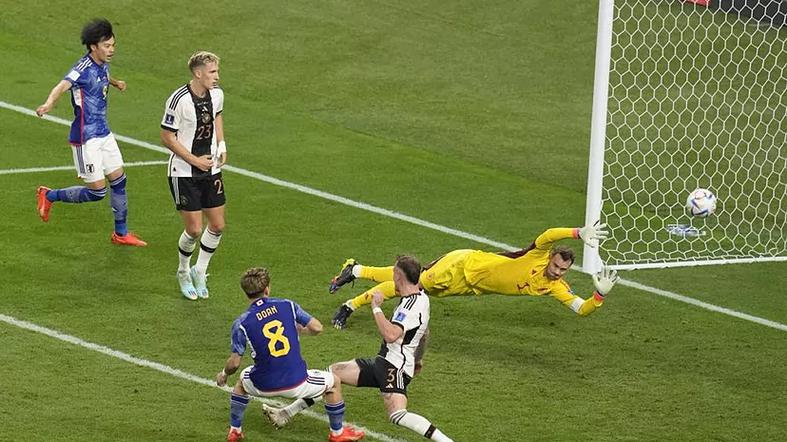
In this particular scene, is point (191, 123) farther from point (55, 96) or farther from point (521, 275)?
point (521, 275)

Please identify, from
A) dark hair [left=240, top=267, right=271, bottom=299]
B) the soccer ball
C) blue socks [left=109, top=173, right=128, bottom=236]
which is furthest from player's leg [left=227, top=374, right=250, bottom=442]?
the soccer ball

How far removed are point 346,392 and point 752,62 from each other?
9681mm

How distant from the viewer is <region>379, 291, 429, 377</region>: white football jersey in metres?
10.3

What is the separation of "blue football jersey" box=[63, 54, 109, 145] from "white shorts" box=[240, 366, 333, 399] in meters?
4.81

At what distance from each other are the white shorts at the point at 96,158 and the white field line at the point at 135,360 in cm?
212

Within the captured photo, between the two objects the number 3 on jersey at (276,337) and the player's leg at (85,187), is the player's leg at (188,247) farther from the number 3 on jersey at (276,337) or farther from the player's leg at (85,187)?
the number 3 on jersey at (276,337)

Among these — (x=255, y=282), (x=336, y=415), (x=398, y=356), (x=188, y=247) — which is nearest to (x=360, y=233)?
(x=188, y=247)

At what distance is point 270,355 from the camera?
32.5ft

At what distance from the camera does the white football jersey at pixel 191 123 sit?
12.6 m

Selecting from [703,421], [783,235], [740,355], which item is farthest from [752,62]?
[703,421]

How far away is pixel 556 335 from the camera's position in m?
12.7

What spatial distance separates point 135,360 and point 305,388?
2.19 meters

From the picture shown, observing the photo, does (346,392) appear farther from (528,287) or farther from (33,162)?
(33,162)

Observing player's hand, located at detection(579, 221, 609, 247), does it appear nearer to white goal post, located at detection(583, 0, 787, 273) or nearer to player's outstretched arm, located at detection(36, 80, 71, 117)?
white goal post, located at detection(583, 0, 787, 273)
